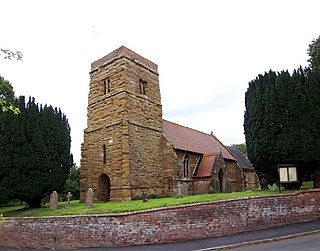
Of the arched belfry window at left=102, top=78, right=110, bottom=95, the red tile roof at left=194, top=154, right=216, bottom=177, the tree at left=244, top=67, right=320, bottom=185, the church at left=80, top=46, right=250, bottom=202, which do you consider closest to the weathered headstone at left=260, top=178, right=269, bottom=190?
the tree at left=244, top=67, right=320, bottom=185

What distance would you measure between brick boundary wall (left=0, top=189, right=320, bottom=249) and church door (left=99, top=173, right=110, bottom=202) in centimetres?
834

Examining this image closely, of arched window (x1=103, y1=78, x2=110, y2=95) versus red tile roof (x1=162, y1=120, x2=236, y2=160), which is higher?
arched window (x1=103, y1=78, x2=110, y2=95)

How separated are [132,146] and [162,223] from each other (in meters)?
9.34

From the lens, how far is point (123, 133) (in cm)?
2222

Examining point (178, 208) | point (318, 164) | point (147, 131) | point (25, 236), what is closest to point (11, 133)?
point (25, 236)

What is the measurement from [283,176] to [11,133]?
1676cm

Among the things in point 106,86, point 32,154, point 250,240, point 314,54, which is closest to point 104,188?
point 32,154

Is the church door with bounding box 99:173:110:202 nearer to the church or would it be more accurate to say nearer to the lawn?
the church

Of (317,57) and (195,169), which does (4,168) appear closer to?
(195,169)

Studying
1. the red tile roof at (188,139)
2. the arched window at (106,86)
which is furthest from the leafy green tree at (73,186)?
the arched window at (106,86)

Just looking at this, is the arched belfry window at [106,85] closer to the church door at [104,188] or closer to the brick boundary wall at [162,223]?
the church door at [104,188]

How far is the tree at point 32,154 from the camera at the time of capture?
782 inches

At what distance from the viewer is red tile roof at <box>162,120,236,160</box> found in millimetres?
27891

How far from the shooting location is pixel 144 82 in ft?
85.4
